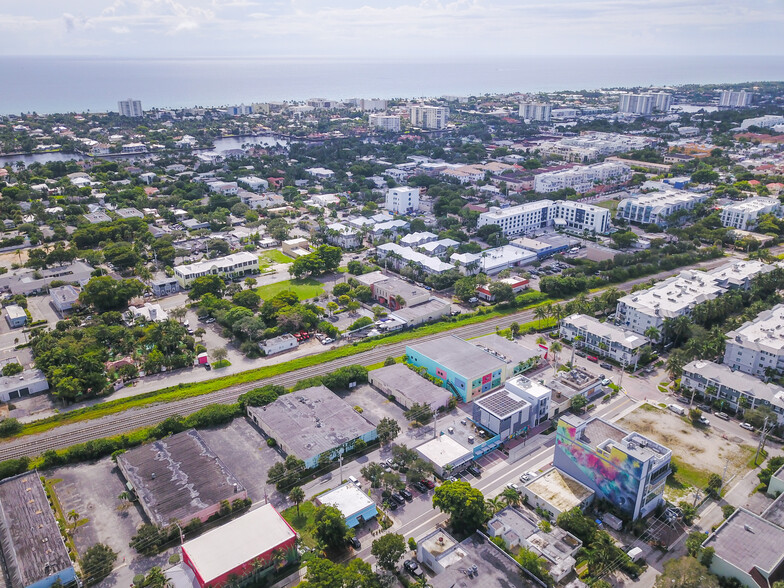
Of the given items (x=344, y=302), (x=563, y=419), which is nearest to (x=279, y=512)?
(x=563, y=419)

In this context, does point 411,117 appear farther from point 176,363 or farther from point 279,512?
point 279,512

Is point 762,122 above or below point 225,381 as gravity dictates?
above

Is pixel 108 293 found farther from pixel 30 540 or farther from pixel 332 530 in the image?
pixel 332 530

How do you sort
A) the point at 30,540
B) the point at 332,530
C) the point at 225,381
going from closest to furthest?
the point at 332,530, the point at 30,540, the point at 225,381

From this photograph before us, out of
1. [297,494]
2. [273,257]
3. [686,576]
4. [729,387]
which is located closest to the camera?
[686,576]

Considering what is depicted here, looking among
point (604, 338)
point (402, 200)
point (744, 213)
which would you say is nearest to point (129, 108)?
point (402, 200)

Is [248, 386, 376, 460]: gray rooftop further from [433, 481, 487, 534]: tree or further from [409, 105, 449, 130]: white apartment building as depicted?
[409, 105, 449, 130]: white apartment building

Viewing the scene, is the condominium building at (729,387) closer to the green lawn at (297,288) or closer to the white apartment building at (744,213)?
the green lawn at (297,288)
